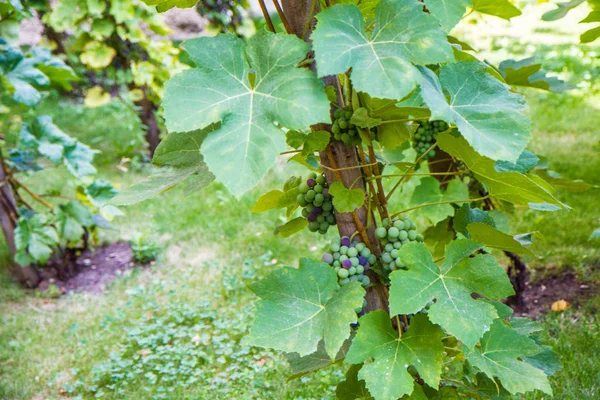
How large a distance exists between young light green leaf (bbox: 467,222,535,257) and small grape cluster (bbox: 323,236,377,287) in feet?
0.75

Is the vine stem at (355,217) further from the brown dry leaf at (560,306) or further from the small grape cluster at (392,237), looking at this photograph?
the brown dry leaf at (560,306)

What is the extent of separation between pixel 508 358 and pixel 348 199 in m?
0.49

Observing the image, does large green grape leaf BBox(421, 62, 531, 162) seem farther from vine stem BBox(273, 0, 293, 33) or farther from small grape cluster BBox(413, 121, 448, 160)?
small grape cluster BBox(413, 121, 448, 160)

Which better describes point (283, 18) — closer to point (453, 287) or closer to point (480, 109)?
point (480, 109)

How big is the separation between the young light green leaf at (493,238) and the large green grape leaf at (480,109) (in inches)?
12.5

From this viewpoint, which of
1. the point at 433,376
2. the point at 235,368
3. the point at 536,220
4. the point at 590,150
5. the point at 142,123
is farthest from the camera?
the point at 142,123

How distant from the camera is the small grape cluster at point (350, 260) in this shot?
117 cm

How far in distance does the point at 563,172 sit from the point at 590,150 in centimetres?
54

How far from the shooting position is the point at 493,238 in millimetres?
1200

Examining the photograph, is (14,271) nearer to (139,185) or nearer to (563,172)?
(139,185)

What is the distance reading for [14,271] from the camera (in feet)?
12.2

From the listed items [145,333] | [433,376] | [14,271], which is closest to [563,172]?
[145,333]

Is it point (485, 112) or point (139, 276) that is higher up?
point (485, 112)

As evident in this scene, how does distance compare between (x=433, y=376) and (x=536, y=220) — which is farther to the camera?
(x=536, y=220)
